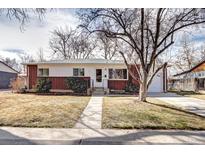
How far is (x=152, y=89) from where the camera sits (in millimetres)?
23938

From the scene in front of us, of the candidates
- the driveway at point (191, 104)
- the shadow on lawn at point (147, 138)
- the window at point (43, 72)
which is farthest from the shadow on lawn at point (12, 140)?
the window at point (43, 72)

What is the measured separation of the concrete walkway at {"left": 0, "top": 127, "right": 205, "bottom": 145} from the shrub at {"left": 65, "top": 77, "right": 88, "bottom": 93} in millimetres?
14337

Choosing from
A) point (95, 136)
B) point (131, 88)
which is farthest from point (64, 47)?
point (95, 136)

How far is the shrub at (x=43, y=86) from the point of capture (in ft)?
71.5

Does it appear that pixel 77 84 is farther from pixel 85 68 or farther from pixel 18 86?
pixel 18 86

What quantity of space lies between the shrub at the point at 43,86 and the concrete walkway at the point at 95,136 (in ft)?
48.7

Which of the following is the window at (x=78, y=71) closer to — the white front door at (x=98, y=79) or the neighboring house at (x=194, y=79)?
the white front door at (x=98, y=79)

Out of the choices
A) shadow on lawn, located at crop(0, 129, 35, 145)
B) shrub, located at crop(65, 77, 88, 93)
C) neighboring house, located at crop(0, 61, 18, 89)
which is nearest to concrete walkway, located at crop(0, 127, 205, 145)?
shadow on lawn, located at crop(0, 129, 35, 145)

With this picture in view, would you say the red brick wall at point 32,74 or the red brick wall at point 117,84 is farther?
the red brick wall at point 32,74

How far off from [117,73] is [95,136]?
1667 cm

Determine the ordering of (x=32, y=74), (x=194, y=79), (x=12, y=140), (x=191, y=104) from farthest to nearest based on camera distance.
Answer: (x=194, y=79) < (x=32, y=74) < (x=191, y=104) < (x=12, y=140)

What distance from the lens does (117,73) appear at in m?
22.8
